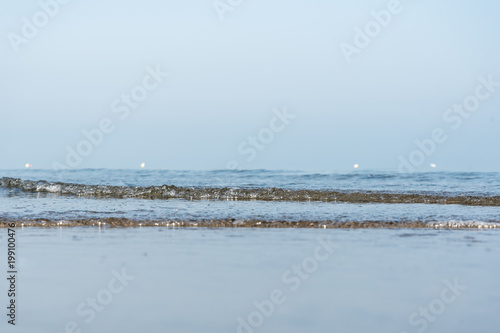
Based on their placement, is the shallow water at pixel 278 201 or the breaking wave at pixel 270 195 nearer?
the shallow water at pixel 278 201

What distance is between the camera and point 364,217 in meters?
13.3

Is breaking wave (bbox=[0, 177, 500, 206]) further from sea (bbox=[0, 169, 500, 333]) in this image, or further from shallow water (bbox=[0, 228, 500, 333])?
shallow water (bbox=[0, 228, 500, 333])

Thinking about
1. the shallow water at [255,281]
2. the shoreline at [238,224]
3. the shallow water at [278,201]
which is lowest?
the shallow water at [255,281]

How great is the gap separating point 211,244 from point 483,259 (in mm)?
3796

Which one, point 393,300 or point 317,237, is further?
point 317,237

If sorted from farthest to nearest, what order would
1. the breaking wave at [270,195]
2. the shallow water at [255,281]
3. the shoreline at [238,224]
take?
the breaking wave at [270,195]
the shoreline at [238,224]
the shallow water at [255,281]

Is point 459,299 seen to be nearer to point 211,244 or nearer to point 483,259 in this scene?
point 483,259

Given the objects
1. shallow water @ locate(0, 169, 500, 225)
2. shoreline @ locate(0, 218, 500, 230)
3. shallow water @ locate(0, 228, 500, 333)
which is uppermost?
shallow water @ locate(0, 169, 500, 225)

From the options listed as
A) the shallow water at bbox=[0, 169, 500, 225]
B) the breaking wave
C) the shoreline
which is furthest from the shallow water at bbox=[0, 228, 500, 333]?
the breaking wave

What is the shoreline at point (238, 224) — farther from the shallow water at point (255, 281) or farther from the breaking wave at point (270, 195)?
the breaking wave at point (270, 195)

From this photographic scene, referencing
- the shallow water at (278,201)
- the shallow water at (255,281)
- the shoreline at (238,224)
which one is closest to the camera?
the shallow water at (255,281)

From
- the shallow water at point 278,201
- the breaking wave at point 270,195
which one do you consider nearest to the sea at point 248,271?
the shallow water at point 278,201

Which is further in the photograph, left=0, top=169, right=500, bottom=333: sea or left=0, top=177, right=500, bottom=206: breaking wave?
left=0, top=177, right=500, bottom=206: breaking wave

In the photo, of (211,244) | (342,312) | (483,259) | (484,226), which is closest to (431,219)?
(484,226)
